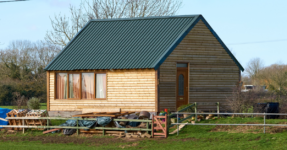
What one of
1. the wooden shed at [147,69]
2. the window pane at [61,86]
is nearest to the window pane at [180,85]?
the wooden shed at [147,69]

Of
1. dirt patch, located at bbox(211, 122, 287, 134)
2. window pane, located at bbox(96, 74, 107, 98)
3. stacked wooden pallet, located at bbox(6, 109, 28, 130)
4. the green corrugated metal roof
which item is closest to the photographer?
dirt patch, located at bbox(211, 122, 287, 134)

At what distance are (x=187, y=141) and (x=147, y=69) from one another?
676 centimetres

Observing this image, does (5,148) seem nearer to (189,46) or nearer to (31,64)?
(189,46)

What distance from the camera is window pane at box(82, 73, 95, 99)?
2139cm

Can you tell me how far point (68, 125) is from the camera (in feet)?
55.7

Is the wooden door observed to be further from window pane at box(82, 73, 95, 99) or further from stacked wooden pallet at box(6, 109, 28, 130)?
stacked wooden pallet at box(6, 109, 28, 130)

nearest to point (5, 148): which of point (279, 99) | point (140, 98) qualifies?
point (140, 98)

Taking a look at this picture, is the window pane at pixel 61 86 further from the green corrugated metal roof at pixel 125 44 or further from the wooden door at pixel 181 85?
the wooden door at pixel 181 85

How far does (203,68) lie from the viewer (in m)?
21.3

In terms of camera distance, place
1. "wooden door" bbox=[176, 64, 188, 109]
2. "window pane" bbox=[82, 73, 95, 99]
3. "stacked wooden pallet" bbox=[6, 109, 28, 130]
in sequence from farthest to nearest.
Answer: "window pane" bbox=[82, 73, 95, 99] → "wooden door" bbox=[176, 64, 188, 109] → "stacked wooden pallet" bbox=[6, 109, 28, 130]

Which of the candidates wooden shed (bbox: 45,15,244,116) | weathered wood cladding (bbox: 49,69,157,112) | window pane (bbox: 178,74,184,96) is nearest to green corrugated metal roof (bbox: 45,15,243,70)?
wooden shed (bbox: 45,15,244,116)

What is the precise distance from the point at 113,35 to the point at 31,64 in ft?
114

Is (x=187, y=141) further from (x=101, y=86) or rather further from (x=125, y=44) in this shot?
(x=125, y=44)

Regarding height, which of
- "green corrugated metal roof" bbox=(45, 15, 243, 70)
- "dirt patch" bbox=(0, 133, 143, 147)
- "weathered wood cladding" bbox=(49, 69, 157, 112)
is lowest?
"dirt patch" bbox=(0, 133, 143, 147)
